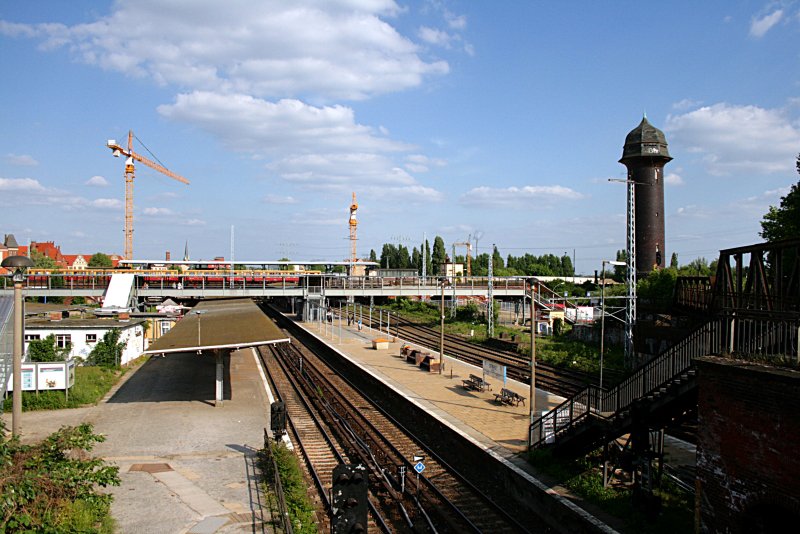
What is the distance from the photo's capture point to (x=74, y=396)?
23938 millimetres

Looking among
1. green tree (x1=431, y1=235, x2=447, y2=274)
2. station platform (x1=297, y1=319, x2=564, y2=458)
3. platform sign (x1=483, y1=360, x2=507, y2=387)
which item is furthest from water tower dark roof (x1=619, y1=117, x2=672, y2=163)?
green tree (x1=431, y1=235, x2=447, y2=274)

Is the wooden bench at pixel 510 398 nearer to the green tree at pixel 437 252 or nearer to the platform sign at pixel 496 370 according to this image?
the platform sign at pixel 496 370

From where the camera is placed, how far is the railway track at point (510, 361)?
88.6 ft

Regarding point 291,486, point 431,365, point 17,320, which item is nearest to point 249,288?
point 431,365

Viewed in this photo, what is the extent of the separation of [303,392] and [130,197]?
3967 inches

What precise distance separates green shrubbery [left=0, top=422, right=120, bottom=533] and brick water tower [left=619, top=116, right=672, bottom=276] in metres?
53.7

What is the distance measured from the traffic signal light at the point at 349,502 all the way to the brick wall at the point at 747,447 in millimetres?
6635

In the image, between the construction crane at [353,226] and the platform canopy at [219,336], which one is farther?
the construction crane at [353,226]

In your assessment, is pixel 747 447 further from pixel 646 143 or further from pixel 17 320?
pixel 646 143

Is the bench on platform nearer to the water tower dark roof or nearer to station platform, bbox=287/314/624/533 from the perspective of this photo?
station platform, bbox=287/314/624/533

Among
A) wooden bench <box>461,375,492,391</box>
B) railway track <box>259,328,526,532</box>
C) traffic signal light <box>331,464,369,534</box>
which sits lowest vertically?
railway track <box>259,328,526,532</box>

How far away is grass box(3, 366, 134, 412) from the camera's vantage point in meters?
23.1

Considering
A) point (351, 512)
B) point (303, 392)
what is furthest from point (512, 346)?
point (351, 512)

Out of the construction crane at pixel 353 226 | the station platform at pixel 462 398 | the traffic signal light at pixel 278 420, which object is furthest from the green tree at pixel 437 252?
the traffic signal light at pixel 278 420
